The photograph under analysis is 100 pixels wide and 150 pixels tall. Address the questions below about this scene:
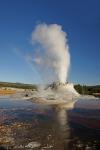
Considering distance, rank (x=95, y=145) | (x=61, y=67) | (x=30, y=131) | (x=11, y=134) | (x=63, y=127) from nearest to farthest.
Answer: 1. (x=95, y=145)
2. (x=11, y=134)
3. (x=30, y=131)
4. (x=63, y=127)
5. (x=61, y=67)

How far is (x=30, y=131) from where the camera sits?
2220 cm

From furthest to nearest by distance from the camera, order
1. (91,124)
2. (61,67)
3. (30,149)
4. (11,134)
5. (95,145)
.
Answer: (61,67), (91,124), (11,134), (95,145), (30,149)

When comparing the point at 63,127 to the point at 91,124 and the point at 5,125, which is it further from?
the point at 5,125

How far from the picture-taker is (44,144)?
58.0 ft

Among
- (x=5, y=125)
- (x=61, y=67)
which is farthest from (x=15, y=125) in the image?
(x=61, y=67)

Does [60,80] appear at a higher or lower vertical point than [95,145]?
higher

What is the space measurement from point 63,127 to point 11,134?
5291 millimetres

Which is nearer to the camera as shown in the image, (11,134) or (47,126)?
(11,134)

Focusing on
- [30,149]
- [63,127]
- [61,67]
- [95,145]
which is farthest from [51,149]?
[61,67]

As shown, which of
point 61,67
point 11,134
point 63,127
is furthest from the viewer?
point 61,67

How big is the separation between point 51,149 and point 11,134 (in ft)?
17.5

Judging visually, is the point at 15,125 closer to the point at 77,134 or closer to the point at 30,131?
the point at 30,131

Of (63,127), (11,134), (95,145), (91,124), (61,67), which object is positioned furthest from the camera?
(61,67)

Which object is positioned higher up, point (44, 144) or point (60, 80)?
point (60, 80)
